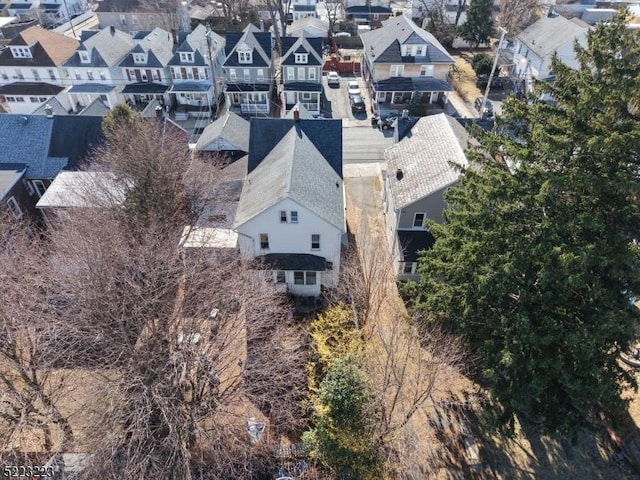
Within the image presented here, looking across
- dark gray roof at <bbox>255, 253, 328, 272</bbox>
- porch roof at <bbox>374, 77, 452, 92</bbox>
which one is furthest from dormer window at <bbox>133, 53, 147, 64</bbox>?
dark gray roof at <bbox>255, 253, 328, 272</bbox>

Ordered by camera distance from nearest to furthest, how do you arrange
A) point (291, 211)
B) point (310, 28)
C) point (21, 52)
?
point (291, 211)
point (21, 52)
point (310, 28)

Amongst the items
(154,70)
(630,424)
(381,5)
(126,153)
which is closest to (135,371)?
(126,153)

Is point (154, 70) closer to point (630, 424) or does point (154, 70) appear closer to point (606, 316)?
point (606, 316)

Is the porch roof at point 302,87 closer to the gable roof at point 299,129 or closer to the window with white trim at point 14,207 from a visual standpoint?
the gable roof at point 299,129

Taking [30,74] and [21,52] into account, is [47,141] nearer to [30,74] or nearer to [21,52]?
[30,74]

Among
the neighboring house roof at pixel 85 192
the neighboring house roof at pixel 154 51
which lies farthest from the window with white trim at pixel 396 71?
the neighboring house roof at pixel 85 192

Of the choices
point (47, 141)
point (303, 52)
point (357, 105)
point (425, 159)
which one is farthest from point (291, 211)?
point (303, 52)

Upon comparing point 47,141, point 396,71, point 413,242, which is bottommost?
point 413,242
